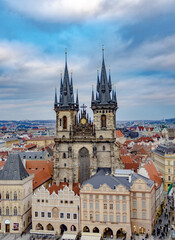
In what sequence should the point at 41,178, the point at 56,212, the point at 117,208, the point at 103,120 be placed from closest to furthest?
1. the point at 117,208
2. the point at 56,212
3. the point at 41,178
4. the point at 103,120

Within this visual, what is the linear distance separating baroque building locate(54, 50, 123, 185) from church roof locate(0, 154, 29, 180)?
2109 centimetres

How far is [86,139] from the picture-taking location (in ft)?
284

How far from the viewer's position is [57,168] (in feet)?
288

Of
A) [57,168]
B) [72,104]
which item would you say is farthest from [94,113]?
[57,168]

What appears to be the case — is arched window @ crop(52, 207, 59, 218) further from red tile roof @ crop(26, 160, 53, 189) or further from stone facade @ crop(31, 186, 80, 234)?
red tile roof @ crop(26, 160, 53, 189)

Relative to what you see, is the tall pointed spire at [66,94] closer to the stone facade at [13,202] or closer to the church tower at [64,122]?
the church tower at [64,122]

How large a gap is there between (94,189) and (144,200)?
1154 cm

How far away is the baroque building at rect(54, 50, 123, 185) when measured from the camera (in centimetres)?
8550

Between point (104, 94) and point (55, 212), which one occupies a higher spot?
point (104, 94)

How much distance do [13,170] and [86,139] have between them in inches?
1071

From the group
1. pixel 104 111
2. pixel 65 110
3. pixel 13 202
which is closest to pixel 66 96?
pixel 65 110

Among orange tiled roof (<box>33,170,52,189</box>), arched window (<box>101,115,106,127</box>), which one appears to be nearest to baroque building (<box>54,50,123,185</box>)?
arched window (<box>101,115,106,127</box>)

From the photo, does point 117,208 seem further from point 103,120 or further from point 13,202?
point 103,120

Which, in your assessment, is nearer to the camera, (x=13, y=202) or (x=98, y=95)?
(x=13, y=202)
